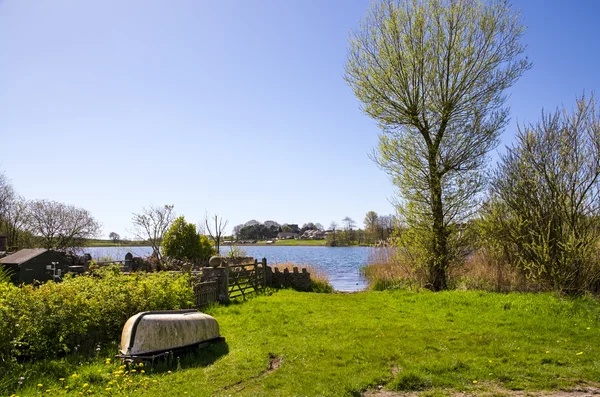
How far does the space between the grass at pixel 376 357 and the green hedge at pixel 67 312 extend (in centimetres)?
56

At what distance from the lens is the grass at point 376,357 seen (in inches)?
256

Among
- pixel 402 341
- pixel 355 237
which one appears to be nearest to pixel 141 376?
pixel 402 341

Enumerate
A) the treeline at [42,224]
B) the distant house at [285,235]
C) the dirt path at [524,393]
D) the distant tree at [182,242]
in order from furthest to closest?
the distant house at [285,235] < the treeline at [42,224] < the distant tree at [182,242] < the dirt path at [524,393]

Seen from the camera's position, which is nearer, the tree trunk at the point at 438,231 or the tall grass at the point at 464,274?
the tall grass at the point at 464,274

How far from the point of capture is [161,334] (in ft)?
26.2

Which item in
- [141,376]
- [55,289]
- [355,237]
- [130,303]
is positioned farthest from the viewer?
[355,237]

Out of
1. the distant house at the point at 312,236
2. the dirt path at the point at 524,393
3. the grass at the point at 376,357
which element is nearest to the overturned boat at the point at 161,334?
the grass at the point at 376,357

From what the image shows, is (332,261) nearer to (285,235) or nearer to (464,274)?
(464,274)

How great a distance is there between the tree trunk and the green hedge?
10.4 m

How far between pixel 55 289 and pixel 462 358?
7879 millimetres

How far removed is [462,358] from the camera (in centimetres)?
766

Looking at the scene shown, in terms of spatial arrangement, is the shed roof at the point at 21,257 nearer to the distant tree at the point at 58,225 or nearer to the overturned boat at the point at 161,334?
the overturned boat at the point at 161,334

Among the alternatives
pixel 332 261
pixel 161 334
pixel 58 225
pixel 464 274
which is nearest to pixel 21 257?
pixel 161 334

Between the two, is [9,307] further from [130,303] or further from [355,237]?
[355,237]
